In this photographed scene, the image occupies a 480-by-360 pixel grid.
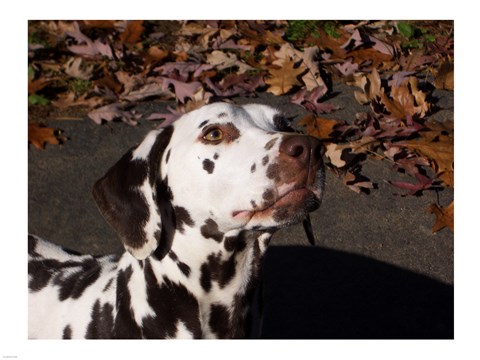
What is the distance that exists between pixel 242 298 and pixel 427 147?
2.61m

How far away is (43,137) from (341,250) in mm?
2832

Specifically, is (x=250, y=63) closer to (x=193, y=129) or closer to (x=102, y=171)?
(x=102, y=171)

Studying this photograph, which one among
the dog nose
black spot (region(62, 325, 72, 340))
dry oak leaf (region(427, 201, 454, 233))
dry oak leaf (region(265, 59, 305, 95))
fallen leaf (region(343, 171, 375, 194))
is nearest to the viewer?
the dog nose

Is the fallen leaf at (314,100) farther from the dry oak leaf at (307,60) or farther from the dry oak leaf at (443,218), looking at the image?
the dry oak leaf at (443,218)

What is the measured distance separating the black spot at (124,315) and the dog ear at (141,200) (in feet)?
0.99

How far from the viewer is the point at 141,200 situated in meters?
3.06

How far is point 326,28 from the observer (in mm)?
6688

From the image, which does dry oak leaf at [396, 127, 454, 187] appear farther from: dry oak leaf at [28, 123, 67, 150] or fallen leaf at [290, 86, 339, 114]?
dry oak leaf at [28, 123, 67, 150]

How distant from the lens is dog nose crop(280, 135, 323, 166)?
8.84 ft

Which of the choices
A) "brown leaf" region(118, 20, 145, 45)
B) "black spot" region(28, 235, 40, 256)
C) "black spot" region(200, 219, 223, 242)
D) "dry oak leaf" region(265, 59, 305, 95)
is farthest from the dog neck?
"brown leaf" region(118, 20, 145, 45)

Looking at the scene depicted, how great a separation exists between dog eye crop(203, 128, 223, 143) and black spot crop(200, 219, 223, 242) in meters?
0.35

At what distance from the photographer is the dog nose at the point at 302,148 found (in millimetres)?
2695
